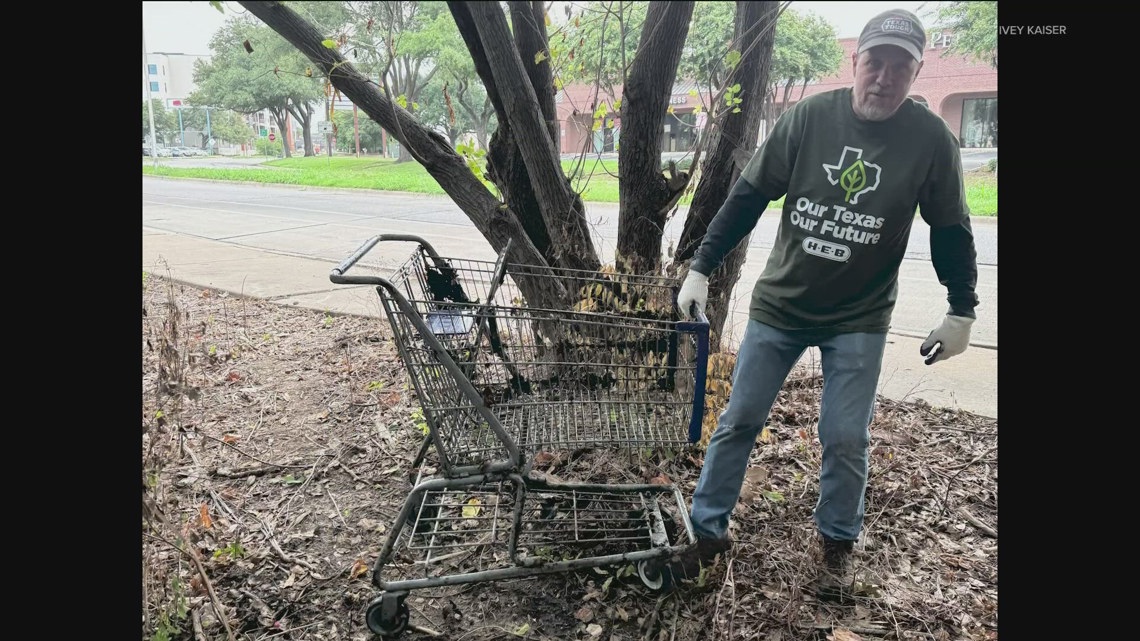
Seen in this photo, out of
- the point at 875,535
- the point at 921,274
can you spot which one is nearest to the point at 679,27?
the point at 875,535

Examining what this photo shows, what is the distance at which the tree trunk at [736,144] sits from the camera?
3.84m

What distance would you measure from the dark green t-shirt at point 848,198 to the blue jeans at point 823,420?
3.5 inches

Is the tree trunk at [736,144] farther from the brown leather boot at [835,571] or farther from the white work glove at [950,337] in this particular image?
the brown leather boot at [835,571]

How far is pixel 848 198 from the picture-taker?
255 centimetres

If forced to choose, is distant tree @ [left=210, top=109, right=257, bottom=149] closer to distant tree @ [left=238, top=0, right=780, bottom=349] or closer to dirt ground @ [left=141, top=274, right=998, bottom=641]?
dirt ground @ [left=141, top=274, right=998, bottom=641]

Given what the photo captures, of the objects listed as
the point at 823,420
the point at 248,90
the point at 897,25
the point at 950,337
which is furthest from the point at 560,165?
the point at 248,90

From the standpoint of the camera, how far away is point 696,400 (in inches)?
102

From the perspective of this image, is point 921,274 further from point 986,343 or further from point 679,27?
point 679,27

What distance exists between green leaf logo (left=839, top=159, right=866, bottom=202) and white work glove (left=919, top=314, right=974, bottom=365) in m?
0.62

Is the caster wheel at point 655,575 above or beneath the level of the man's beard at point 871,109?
beneath

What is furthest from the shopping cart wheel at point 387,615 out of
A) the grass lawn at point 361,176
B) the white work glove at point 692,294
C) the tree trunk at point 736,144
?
the grass lawn at point 361,176

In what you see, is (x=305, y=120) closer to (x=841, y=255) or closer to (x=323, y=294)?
(x=323, y=294)
